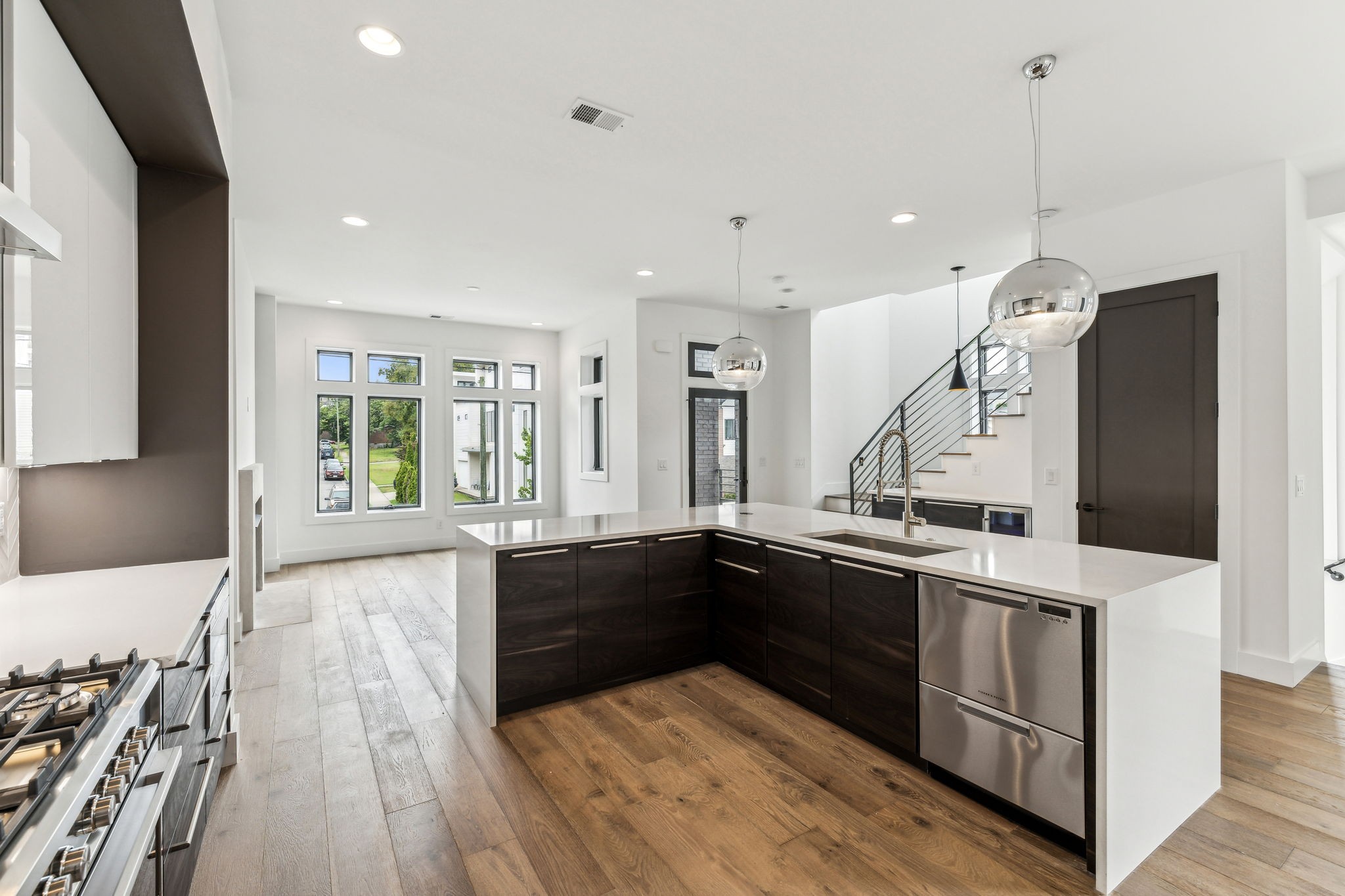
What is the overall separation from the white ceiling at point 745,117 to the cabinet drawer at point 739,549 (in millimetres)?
2024

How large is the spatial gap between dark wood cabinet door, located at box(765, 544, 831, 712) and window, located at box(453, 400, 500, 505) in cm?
558

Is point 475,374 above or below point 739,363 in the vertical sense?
above

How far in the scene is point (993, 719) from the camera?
2135 mm

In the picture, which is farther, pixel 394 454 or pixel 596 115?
pixel 394 454

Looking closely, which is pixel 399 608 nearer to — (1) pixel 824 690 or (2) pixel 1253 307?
(1) pixel 824 690

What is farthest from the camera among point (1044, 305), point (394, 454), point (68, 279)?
point (394, 454)

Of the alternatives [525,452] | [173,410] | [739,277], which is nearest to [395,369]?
[525,452]

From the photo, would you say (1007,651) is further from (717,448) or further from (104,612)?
(717,448)

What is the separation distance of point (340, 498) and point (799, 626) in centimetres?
606

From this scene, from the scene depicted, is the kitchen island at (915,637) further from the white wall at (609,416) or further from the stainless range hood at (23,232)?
the white wall at (609,416)

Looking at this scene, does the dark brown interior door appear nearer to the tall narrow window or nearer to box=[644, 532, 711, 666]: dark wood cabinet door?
box=[644, 532, 711, 666]: dark wood cabinet door

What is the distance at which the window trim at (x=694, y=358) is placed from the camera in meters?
6.96

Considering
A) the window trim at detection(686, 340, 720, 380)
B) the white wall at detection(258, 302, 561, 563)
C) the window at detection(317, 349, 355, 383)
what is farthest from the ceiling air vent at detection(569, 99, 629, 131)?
the window at detection(317, 349, 355, 383)

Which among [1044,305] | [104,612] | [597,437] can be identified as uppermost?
[1044,305]
